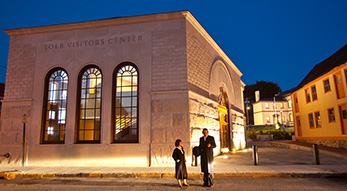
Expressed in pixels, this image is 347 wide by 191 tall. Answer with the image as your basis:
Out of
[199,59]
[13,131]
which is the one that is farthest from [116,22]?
[13,131]

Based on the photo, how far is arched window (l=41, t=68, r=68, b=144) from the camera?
12398 mm

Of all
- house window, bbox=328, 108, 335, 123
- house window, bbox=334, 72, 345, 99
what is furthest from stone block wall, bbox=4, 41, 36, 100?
house window, bbox=328, 108, 335, 123

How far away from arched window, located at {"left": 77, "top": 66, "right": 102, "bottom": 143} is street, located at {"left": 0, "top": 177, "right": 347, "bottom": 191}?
11.7 ft

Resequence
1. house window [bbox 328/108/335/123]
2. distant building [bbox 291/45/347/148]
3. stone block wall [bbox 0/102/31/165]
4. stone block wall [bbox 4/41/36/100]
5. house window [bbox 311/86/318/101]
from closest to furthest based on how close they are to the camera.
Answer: stone block wall [bbox 0/102/31/165], stone block wall [bbox 4/41/36/100], distant building [bbox 291/45/347/148], house window [bbox 328/108/335/123], house window [bbox 311/86/318/101]

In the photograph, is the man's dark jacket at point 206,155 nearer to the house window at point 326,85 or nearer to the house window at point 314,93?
the house window at point 326,85

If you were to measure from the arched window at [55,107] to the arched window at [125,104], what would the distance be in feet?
9.04

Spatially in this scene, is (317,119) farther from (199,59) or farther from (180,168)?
→ (180,168)

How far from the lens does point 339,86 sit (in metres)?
17.5

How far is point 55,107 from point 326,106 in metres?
19.1

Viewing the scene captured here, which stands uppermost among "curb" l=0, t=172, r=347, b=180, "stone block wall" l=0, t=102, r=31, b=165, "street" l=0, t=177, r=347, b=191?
"stone block wall" l=0, t=102, r=31, b=165

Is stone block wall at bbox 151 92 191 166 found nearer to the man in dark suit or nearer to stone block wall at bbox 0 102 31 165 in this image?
the man in dark suit

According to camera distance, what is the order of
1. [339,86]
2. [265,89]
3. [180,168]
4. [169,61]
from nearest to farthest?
1. [180,168]
2. [169,61]
3. [339,86]
4. [265,89]

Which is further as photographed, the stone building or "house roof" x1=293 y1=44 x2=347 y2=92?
"house roof" x1=293 y1=44 x2=347 y2=92

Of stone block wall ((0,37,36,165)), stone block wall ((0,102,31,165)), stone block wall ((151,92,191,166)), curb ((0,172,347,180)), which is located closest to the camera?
curb ((0,172,347,180))
